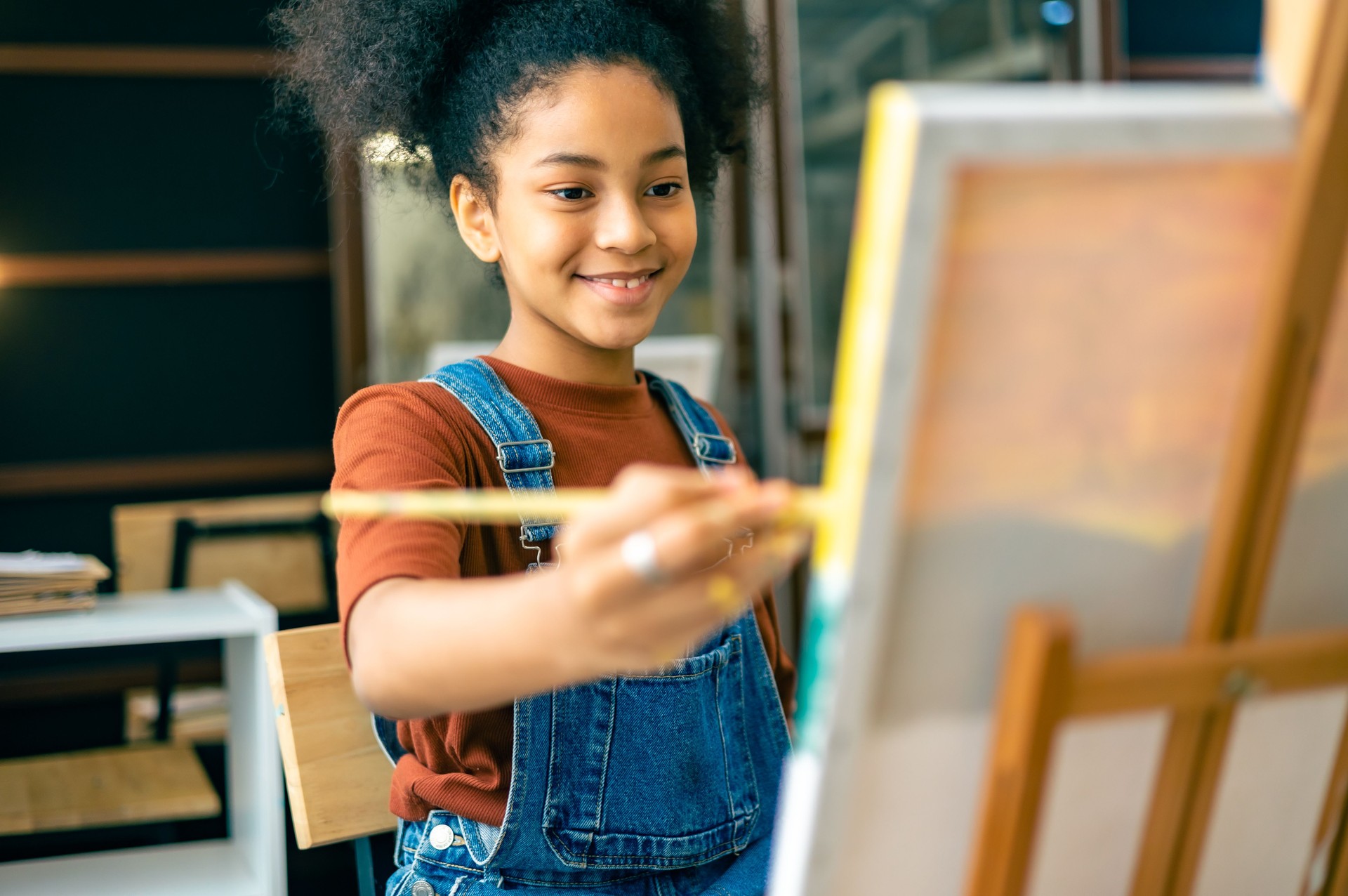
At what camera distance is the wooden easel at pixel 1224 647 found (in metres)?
0.47

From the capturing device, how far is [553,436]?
0.99m

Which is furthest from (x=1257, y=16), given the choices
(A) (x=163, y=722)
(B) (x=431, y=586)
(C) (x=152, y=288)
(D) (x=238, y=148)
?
(B) (x=431, y=586)

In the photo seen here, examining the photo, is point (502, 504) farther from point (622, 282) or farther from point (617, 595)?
point (622, 282)

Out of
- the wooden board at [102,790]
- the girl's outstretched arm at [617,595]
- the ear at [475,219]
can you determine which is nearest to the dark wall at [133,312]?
the wooden board at [102,790]

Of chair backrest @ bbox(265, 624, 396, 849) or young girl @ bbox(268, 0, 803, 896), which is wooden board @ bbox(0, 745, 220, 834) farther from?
young girl @ bbox(268, 0, 803, 896)

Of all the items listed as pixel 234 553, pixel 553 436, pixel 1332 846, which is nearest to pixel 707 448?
pixel 553 436

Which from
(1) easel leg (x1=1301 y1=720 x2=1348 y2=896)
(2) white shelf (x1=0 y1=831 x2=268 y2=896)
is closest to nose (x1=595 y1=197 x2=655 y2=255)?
(1) easel leg (x1=1301 y1=720 x2=1348 y2=896)

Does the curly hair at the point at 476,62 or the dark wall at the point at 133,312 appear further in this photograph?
the dark wall at the point at 133,312

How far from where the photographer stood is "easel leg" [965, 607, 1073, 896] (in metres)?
0.46

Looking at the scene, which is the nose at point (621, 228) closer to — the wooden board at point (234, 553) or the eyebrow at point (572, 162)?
the eyebrow at point (572, 162)

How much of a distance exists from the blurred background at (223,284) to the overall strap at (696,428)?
158 cm

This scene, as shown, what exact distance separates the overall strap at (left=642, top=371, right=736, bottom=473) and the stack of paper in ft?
2.85

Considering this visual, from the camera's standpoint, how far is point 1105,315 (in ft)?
1.52

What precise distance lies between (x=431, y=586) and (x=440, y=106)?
620mm
